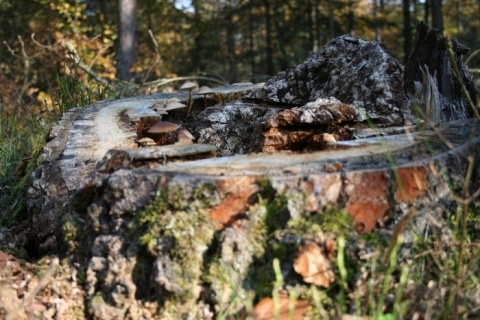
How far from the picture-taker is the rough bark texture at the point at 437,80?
2883 millimetres

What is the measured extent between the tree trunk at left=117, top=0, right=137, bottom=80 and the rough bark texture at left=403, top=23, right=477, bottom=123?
9010 mm

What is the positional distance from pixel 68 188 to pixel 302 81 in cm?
176

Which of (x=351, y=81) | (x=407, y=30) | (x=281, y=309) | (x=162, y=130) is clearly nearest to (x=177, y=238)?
(x=281, y=309)

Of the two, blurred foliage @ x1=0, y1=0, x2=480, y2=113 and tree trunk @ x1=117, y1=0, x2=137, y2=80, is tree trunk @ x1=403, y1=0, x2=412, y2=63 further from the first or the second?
tree trunk @ x1=117, y1=0, x2=137, y2=80

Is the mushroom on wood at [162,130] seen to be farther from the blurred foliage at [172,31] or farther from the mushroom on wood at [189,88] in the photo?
the blurred foliage at [172,31]

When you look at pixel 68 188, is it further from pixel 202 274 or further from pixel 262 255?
pixel 262 255

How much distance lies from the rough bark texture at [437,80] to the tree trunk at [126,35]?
29.6 ft

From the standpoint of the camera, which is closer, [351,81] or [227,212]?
[227,212]

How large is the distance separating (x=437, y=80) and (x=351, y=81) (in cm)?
50

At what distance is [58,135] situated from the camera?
10.0 ft

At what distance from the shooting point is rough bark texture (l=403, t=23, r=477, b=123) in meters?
2.88

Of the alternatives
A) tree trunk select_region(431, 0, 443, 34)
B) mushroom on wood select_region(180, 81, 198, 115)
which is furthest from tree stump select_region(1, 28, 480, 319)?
tree trunk select_region(431, 0, 443, 34)

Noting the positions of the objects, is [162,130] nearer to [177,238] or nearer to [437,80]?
[177,238]

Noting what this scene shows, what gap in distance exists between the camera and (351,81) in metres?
3.19
